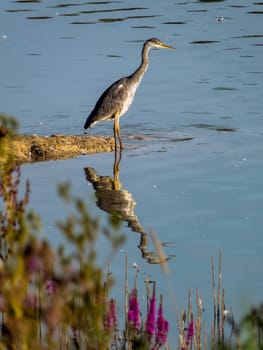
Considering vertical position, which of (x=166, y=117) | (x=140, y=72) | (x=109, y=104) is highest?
(x=140, y=72)

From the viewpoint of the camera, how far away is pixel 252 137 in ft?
41.5

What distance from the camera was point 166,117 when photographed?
1415 cm

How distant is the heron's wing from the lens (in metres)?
13.0

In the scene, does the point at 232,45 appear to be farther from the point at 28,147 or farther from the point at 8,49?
the point at 28,147

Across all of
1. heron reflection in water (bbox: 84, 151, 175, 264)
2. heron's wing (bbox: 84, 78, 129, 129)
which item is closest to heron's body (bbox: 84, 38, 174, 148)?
heron's wing (bbox: 84, 78, 129, 129)

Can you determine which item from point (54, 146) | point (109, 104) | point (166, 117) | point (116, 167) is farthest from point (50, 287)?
point (166, 117)

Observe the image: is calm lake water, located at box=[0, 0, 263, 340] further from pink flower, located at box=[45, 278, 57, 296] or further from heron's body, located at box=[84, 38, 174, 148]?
pink flower, located at box=[45, 278, 57, 296]

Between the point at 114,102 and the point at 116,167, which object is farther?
the point at 114,102

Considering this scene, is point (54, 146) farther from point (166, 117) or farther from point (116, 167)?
point (166, 117)

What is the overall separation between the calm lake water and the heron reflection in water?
4cm

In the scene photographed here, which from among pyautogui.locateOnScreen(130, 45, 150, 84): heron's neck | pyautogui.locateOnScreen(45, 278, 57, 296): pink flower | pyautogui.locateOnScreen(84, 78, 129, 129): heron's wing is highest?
pyautogui.locateOnScreen(45, 278, 57, 296): pink flower

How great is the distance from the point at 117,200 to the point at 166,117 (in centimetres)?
416

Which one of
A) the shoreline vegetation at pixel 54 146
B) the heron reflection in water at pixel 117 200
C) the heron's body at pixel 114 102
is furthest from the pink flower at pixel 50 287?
the heron's body at pixel 114 102

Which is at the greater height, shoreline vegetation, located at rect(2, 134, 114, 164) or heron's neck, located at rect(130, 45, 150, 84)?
heron's neck, located at rect(130, 45, 150, 84)
